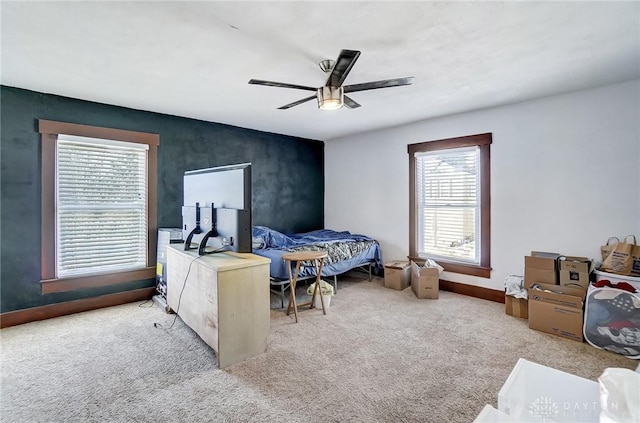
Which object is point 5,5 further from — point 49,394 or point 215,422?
point 215,422

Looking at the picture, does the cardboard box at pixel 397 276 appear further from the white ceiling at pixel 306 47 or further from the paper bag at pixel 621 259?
the white ceiling at pixel 306 47

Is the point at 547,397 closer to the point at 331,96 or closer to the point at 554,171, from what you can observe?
the point at 331,96

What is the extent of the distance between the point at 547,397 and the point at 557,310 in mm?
2370

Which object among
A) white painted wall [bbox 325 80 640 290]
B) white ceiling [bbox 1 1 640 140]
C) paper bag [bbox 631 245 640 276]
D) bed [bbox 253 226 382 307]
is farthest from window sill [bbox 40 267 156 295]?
paper bag [bbox 631 245 640 276]

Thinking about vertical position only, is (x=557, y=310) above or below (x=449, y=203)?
below

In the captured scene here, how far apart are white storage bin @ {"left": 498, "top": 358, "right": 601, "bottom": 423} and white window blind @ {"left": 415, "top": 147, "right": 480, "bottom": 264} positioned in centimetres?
320

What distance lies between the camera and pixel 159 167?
3.94 meters

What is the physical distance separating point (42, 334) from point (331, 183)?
176 inches

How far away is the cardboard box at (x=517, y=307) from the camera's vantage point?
3.15 m

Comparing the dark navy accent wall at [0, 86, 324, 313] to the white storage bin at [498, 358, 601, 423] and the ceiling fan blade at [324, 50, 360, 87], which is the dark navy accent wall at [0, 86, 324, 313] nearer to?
the ceiling fan blade at [324, 50, 360, 87]

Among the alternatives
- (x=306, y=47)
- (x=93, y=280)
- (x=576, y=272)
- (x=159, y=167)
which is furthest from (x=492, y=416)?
(x=159, y=167)

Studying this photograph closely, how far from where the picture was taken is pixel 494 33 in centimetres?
207

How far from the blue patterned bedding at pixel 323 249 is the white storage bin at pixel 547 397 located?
2.61 m

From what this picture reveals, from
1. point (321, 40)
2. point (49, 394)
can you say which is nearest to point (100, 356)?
point (49, 394)
